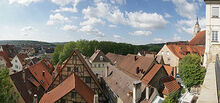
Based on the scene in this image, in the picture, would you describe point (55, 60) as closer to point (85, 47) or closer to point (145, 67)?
point (85, 47)

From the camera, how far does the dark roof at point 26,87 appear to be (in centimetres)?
1789

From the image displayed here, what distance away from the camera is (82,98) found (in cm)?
1409

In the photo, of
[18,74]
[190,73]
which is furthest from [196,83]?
[18,74]

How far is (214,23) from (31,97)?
89.2 ft

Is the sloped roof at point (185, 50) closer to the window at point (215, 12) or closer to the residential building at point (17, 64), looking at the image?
the window at point (215, 12)

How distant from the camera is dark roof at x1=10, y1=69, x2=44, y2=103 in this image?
17891 millimetres

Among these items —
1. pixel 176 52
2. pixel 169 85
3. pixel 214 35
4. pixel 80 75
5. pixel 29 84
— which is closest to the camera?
pixel 169 85

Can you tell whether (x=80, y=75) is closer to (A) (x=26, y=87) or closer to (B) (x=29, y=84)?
(A) (x=26, y=87)

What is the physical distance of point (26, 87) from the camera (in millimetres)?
19516

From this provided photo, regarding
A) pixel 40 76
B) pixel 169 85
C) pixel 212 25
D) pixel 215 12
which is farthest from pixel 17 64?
pixel 215 12

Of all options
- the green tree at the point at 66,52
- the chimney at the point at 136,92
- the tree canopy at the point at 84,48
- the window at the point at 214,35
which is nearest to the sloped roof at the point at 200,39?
the window at the point at 214,35

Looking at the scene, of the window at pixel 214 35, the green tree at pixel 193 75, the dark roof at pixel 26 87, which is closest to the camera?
the dark roof at pixel 26 87

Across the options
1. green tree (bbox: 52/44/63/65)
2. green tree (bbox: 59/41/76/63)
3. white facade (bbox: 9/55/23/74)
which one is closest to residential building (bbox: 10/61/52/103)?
white facade (bbox: 9/55/23/74)

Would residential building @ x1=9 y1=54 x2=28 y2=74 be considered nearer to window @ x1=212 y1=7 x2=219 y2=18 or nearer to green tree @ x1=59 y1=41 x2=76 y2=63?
green tree @ x1=59 y1=41 x2=76 y2=63
